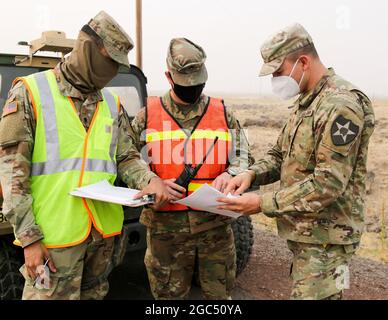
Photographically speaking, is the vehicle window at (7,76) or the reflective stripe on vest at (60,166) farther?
the vehicle window at (7,76)

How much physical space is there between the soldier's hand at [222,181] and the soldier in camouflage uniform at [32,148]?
15.0 inches

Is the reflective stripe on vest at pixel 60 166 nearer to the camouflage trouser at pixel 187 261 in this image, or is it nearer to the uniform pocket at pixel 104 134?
the uniform pocket at pixel 104 134

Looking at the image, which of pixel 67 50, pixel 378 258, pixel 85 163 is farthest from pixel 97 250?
pixel 378 258

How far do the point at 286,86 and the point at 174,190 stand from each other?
79 centimetres

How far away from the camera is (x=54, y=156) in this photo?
176 cm

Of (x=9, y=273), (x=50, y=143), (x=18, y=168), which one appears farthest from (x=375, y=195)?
(x=18, y=168)

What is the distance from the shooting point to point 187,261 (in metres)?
2.50

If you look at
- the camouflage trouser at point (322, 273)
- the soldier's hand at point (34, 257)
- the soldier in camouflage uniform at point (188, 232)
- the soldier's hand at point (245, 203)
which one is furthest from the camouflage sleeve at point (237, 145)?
the soldier's hand at point (34, 257)

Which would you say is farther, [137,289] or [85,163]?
[137,289]

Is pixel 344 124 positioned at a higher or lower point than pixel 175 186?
higher

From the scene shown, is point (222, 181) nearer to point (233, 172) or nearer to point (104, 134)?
point (233, 172)

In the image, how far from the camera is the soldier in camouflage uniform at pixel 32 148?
5.50ft
